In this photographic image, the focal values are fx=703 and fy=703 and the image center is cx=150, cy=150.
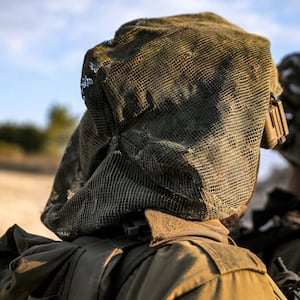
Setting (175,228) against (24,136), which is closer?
(175,228)

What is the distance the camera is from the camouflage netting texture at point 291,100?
13.4 ft

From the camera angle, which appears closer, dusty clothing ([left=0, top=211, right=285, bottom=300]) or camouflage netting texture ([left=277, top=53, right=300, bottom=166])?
dusty clothing ([left=0, top=211, right=285, bottom=300])

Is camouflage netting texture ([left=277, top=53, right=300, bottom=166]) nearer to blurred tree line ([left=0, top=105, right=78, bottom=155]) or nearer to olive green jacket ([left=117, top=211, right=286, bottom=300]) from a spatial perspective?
olive green jacket ([left=117, top=211, right=286, bottom=300])

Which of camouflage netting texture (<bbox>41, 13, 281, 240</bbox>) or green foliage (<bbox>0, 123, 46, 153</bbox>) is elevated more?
camouflage netting texture (<bbox>41, 13, 281, 240</bbox>)

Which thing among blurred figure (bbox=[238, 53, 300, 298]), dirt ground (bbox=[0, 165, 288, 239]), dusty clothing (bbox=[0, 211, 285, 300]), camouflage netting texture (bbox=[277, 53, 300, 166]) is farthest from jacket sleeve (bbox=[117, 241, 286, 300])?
dirt ground (bbox=[0, 165, 288, 239])

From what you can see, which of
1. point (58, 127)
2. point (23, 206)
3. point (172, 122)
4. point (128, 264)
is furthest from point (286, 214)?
point (58, 127)

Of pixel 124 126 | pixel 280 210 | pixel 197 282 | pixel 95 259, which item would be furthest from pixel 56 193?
pixel 280 210

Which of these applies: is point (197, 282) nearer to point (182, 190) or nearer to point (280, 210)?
point (182, 190)

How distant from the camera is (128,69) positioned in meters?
2.07

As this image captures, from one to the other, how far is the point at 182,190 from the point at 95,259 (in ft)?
0.96

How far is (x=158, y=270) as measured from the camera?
1720 millimetres

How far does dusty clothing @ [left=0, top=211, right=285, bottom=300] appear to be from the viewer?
1689 millimetres

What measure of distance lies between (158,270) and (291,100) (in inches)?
104

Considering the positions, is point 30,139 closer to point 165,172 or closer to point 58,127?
point 58,127
